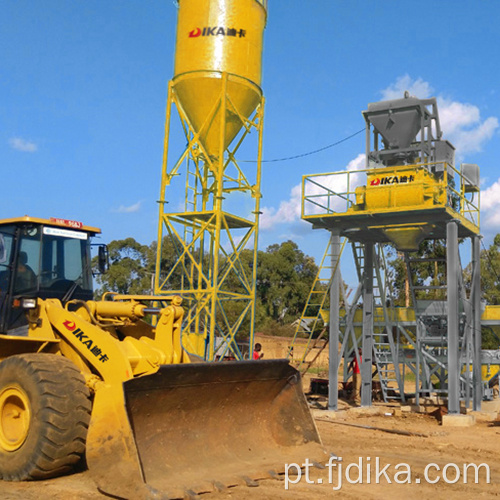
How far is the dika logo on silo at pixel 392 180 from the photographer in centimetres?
1636

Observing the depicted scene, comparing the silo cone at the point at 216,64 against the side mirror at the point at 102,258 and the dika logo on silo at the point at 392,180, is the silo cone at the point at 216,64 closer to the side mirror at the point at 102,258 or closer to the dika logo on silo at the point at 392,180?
the dika logo on silo at the point at 392,180

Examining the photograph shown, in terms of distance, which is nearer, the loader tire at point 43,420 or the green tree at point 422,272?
the loader tire at point 43,420

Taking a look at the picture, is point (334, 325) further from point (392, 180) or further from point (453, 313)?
point (392, 180)

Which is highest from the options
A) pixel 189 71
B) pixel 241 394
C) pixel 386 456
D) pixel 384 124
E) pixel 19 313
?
pixel 189 71

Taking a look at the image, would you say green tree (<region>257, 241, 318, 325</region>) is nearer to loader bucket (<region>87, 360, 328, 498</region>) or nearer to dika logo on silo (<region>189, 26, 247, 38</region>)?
dika logo on silo (<region>189, 26, 247, 38</region>)

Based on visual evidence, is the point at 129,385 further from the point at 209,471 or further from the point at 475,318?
the point at 475,318

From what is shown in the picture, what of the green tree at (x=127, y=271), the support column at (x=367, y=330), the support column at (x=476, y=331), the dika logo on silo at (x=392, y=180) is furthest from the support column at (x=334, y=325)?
the green tree at (x=127, y=271)

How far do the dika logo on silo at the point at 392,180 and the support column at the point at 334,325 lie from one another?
1.63 metres

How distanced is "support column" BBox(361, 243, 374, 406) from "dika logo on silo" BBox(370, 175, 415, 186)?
7.93 ft

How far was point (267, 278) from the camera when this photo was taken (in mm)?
A: 58719

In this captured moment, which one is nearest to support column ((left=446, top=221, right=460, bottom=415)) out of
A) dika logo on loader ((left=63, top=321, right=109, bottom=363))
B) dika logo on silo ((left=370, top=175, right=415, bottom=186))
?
dika logo on silo ((left=370, top=175, right=415, bottom=186))

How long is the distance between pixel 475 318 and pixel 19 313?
12.9m

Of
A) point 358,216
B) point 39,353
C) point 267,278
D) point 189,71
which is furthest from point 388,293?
point 267,278

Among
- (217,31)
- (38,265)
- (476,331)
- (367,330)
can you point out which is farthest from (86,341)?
(217,31)
